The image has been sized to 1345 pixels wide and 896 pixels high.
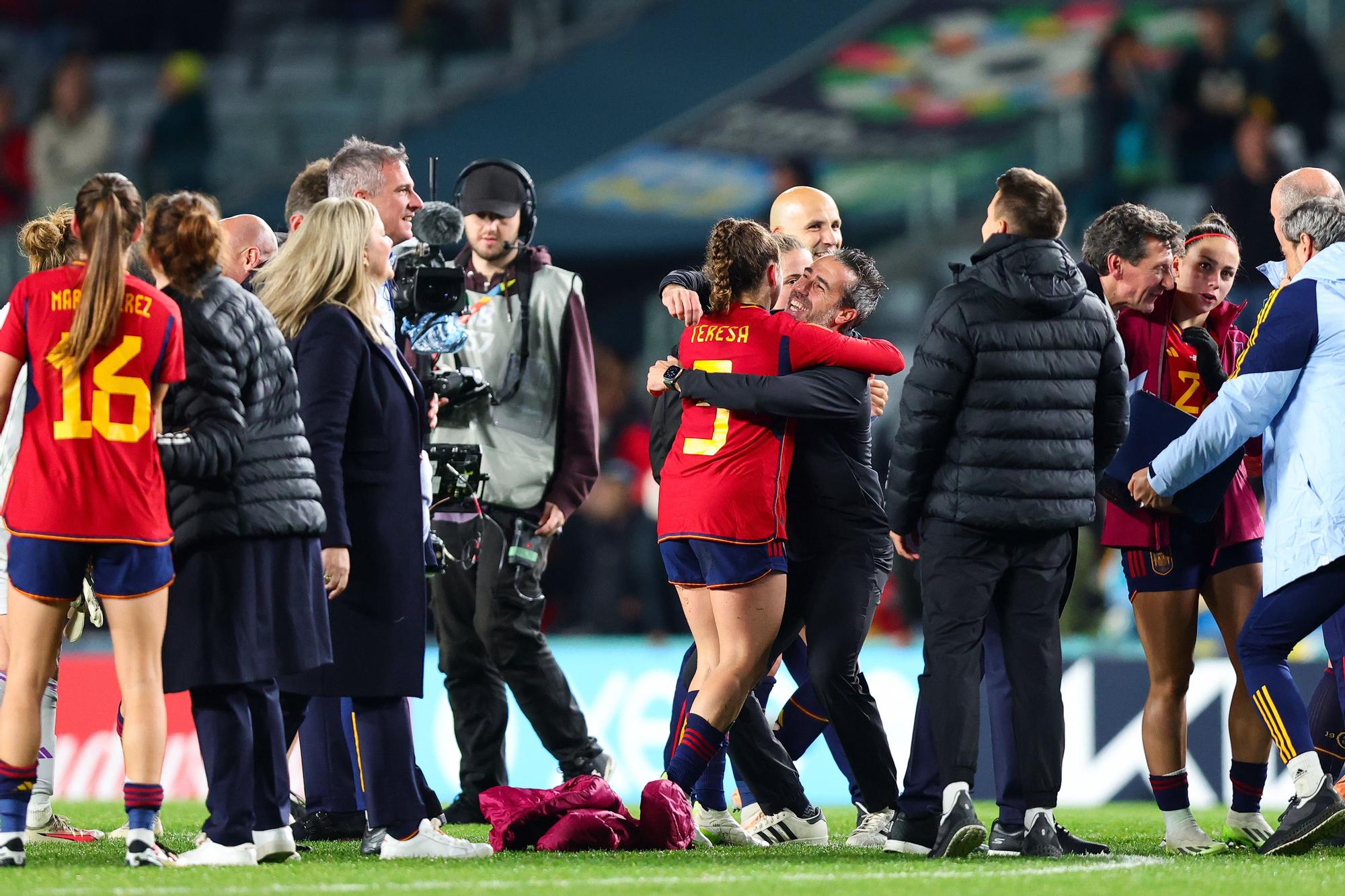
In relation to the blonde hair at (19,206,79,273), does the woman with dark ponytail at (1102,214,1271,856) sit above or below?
below

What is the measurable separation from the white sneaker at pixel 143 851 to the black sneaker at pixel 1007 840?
242 cm

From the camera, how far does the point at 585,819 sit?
220 inches

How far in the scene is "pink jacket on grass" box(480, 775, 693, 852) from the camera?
220 inches

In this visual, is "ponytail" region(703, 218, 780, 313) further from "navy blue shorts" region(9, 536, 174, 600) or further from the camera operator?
"navy blue shorts" region(9, 536, 174, 600)

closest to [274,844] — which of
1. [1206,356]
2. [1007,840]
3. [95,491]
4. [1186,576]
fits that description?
[95,491]

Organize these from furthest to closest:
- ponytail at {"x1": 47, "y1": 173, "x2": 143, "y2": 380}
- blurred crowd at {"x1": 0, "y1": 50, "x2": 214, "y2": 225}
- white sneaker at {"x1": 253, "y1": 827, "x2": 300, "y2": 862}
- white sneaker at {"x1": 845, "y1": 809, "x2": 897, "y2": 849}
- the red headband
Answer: blurred crowd at {"x1": 0, "y1": 50, "x2": 214, "y2": 225}
the red headband
white sneaker at {"x1": 845, "y1": 809, "x2": 897, "y2": 849}
white sneaker at {"x1": 253, "y1": 827, "x2": 300, "y2": 862}
ponytail at {"x1": 47, "y1": 173, "x2": 143, "y2": 380}

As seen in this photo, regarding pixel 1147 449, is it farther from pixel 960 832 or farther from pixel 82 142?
pixel 82 142

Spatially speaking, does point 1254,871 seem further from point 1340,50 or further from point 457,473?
point 1340,50

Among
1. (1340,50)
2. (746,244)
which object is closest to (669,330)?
(1340,50)

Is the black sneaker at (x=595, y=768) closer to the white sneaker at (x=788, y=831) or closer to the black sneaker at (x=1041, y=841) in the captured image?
the white sneaker at (x=788, y=831)

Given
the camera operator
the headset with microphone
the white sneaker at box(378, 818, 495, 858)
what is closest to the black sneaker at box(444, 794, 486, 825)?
the camera operator

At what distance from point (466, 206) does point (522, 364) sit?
25.8 inches

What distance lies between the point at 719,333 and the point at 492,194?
161 centimetres

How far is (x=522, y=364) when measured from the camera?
7.02 metres
